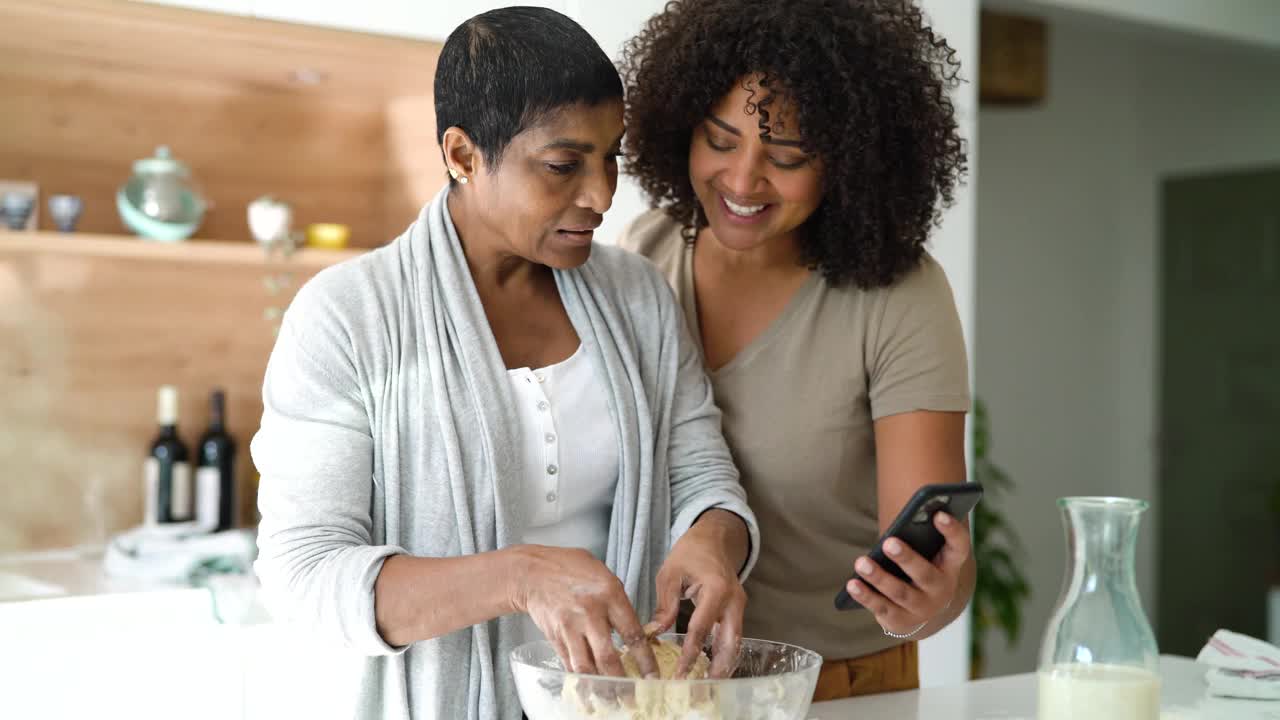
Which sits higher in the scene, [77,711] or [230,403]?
[230,403]

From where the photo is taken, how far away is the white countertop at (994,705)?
142 centimetres

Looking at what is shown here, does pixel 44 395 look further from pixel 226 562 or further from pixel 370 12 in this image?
pixel 370 12

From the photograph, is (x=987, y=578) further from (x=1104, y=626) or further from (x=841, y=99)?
(x=1104, y=626)

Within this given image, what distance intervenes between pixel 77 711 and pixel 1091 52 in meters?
4.22

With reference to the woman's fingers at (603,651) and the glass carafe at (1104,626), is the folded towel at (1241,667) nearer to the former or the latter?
the glass carafe at (1104,626)

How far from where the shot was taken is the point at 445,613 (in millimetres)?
1180

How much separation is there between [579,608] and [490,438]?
258mm

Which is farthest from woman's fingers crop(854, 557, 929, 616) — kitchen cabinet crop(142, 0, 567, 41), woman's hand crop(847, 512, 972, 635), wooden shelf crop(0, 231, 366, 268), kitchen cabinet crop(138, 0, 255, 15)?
wooden shelf crop(0, 231, 366, 268)

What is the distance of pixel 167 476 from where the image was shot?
3014 mm

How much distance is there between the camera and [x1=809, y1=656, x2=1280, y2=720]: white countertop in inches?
55.9

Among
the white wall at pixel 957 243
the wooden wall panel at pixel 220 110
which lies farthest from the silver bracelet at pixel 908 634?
the wooden wall panel at pixel 220 110

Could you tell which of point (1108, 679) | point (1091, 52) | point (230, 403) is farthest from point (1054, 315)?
point (1108, 679)

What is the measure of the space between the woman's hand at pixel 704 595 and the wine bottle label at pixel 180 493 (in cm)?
201

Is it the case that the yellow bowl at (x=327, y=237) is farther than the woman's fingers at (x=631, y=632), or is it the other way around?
the yellow bowl at (x=327, y=237)
